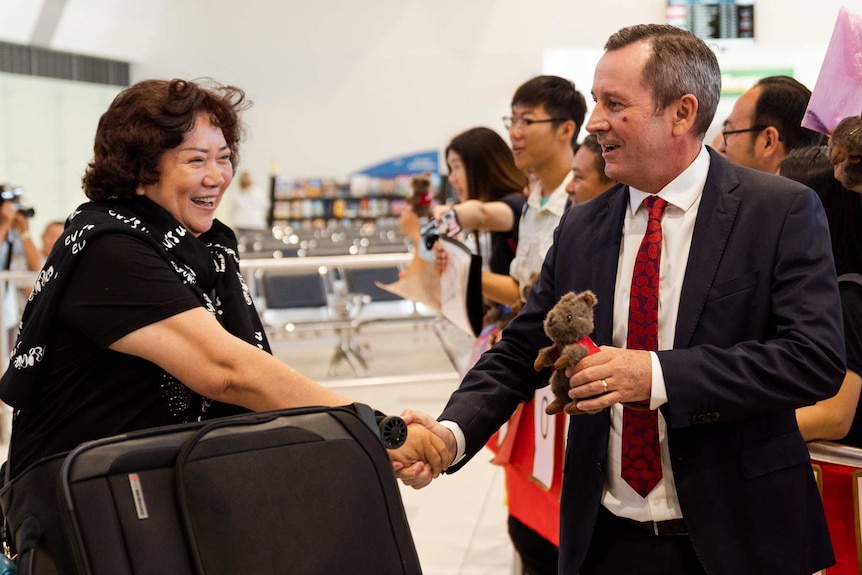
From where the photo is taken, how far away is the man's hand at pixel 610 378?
1606 millimetres

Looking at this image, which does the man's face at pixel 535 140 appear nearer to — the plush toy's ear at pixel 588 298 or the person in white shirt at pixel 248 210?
the plush toy's ear at pixel 588 298

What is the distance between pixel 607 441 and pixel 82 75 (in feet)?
53.4

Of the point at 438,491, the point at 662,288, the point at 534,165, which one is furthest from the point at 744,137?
the point at 438,491

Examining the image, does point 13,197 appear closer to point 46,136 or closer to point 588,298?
point 588,298

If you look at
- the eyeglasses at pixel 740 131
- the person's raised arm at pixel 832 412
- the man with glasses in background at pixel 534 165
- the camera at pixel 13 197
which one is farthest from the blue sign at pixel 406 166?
the person's raised arm at pixel 832 412

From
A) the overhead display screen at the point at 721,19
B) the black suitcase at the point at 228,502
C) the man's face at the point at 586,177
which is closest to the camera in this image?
the black suitcase at the point at 228,502

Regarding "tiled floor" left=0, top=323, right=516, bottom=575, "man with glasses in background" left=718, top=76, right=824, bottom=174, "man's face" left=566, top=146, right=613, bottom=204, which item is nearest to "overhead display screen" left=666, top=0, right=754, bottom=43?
"tiled floor" left=0, top=323, right=516, bottom=575

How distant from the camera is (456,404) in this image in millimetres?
2031

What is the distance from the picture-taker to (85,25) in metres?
15.6

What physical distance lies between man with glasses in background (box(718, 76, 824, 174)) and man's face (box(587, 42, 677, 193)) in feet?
3.68

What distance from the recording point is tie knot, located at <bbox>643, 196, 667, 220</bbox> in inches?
73.2

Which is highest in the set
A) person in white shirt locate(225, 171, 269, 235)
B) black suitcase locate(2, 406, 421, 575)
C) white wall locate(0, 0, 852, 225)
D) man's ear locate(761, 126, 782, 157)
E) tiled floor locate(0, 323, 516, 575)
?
white wall locate(0, 0, 852, 225)

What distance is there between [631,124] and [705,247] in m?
0.26

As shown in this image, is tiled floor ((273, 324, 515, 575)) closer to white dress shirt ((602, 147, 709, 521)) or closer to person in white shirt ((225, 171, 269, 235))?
white dress shirt ((602, 147, 709, 521))
